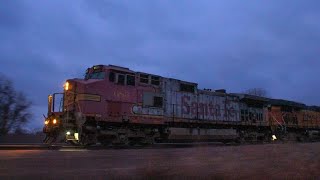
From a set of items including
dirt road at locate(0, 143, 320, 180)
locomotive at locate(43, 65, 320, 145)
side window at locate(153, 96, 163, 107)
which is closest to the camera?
dirt road at locate(0, 143, 320, 180)

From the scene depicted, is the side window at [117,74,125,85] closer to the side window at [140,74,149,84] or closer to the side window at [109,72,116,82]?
the side window at [109,72,116,82]

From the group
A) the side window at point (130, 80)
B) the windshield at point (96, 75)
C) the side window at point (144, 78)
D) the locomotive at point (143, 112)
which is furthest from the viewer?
the side window at point (144, 78)

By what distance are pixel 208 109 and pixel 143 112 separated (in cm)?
641

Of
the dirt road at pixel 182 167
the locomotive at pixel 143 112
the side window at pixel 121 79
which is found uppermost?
the side window at pixel 121 79

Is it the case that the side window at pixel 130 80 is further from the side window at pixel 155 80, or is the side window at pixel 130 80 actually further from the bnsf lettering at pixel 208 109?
the bnsf lettering at pixel 208 109

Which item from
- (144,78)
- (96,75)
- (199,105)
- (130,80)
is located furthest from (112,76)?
(199,105)

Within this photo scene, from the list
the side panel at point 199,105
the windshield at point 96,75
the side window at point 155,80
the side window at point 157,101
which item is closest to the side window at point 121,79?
the windshield at point 96,75

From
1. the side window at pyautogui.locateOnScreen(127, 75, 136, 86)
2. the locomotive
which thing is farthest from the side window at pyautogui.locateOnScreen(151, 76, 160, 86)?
the side window at pyautogui.locateOnScreen(127, 75, 136, 86)

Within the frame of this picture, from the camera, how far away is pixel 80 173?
9156 mm

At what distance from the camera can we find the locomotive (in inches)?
818

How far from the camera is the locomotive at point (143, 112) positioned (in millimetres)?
20781

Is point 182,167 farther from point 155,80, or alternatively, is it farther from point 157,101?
point 155,80

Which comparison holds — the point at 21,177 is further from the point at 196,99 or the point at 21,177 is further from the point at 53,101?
the point at 196,99

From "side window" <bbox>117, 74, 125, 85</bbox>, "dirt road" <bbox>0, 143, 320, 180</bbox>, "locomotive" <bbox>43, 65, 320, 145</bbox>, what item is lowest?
"dirt road" <bbox>0, 143, 320, 180</bbox>
